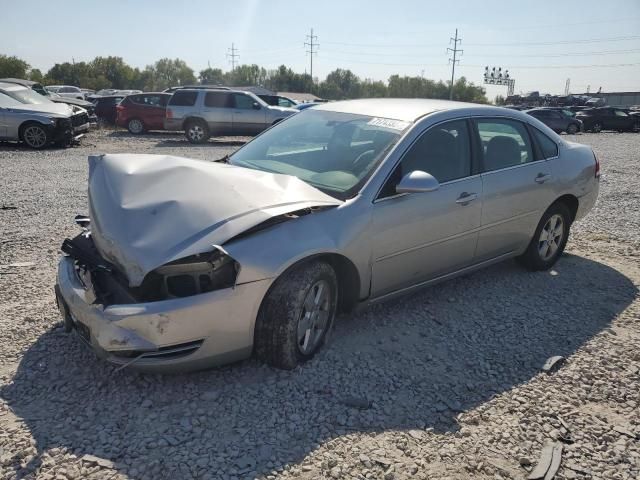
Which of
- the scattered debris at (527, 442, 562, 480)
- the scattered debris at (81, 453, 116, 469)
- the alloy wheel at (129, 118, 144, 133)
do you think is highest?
the alloy wheel at (129, 118, 144, 133)

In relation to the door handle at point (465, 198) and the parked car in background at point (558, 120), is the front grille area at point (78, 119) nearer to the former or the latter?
the door handle at point (465, 198)

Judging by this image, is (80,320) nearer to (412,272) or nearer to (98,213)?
(98,213)

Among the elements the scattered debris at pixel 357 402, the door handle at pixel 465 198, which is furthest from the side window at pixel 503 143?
the scattered debris at pixel 357 402

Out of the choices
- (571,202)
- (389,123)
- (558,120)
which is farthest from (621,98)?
(389,123)

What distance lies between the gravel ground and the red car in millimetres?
15957

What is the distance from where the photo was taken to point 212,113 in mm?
17609

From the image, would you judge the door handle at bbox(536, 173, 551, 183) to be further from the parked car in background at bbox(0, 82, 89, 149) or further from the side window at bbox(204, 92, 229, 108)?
the side window at bbox(204, 92, 229, 108)

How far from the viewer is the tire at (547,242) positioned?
16.5 ft

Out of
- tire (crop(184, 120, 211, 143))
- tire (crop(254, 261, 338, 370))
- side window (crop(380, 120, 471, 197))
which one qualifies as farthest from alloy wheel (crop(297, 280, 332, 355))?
tire (crop(184, 120, 211, 143))

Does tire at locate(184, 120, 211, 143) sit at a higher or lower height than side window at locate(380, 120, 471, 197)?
lower

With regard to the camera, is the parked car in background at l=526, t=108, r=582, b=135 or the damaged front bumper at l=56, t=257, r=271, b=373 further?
the parked car in background at l=526, t=108, r=582, b=135

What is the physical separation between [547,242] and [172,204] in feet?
12.4

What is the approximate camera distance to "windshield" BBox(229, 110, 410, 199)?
369 cm

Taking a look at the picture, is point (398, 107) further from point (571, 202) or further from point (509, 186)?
point (571, 202)
